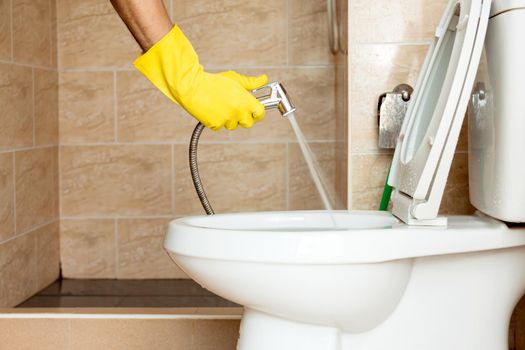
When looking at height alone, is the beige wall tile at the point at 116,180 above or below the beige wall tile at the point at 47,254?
above

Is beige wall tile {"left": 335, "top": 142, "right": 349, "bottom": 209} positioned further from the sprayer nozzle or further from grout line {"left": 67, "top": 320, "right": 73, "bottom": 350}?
grout line {"left": 67, "top": 320, "right": 73, "bottom": 350}

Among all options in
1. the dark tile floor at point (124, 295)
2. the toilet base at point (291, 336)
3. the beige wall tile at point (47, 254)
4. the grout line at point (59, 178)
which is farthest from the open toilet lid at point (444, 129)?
the grout line at point (59, 178)

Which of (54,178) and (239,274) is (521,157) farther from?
(54,178)

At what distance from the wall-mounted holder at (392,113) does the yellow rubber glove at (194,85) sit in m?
0.43

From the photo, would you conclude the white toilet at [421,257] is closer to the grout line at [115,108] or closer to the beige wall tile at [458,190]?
the beige wall tile at [458,190]

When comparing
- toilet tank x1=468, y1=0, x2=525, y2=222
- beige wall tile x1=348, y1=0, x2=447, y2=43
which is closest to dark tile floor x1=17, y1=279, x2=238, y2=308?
beige wall tile x1=348, y1=0, x2=447, y2=43

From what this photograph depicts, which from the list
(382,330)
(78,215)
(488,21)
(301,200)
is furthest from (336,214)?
(78,215)

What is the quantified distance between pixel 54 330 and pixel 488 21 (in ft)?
4.09

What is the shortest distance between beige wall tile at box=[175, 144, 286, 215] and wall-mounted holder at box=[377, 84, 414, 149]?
1.05 metres

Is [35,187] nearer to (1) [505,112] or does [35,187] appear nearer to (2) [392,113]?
(2) [392,113]

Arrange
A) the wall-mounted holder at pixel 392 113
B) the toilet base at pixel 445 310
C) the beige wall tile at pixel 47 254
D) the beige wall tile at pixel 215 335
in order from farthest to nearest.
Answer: the beige wall tile at pixel 47 254 → the beige wall tile at pixel 215 335 → the wall-mounted holder at pixel 392 113 → the toilet base at pixel 445 310

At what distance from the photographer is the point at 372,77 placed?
5.75 ft

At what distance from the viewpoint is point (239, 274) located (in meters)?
1.19

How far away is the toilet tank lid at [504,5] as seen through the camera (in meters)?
1.24
